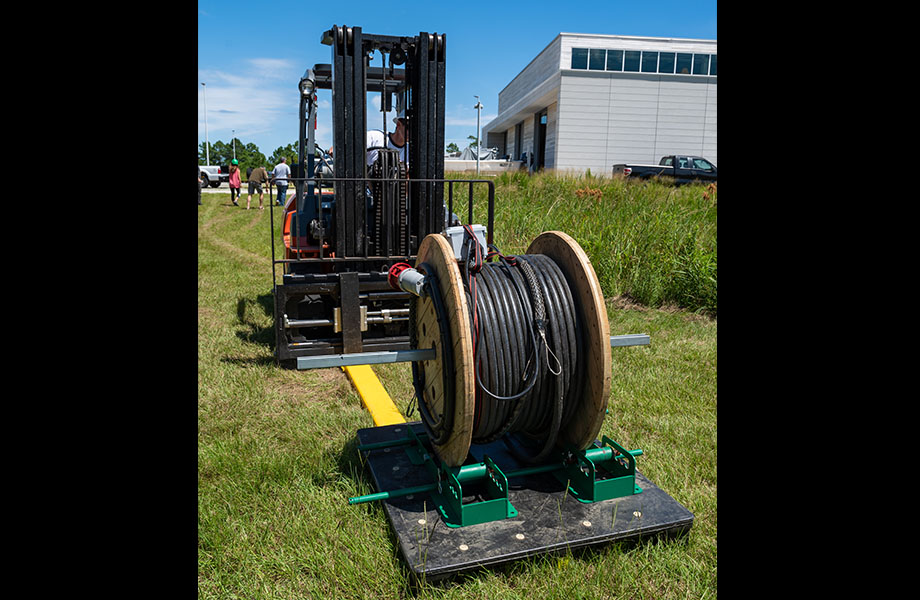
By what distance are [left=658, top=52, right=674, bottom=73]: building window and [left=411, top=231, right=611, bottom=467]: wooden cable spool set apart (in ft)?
128

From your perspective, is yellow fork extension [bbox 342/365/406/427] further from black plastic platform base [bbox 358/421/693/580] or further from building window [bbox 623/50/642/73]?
building window [bbox 623/50/642/73]

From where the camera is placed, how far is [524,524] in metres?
3.23

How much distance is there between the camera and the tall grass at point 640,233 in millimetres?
8898

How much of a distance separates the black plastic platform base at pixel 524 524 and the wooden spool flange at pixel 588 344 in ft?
1.23

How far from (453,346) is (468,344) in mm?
163

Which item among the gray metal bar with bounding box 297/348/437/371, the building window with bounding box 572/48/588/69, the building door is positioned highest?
the building window with bounding box 572/48/588/69

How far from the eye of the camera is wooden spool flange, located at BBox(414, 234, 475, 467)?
3.11m

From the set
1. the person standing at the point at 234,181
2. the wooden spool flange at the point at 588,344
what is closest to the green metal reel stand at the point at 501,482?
the wooden spool flange at the point at 588,344

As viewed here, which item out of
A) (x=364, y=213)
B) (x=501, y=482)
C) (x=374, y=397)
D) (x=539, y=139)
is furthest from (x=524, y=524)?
(x=539, y=139)

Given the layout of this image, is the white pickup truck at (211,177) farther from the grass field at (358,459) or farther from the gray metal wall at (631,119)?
the grass field at (358,459)

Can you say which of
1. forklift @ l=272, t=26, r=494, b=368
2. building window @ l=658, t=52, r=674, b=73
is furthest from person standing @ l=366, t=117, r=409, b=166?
building window @ l=658, t=52, r=674, b=73

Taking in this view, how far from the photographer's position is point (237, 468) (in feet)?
13.1

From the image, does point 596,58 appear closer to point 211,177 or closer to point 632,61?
point 632,61
